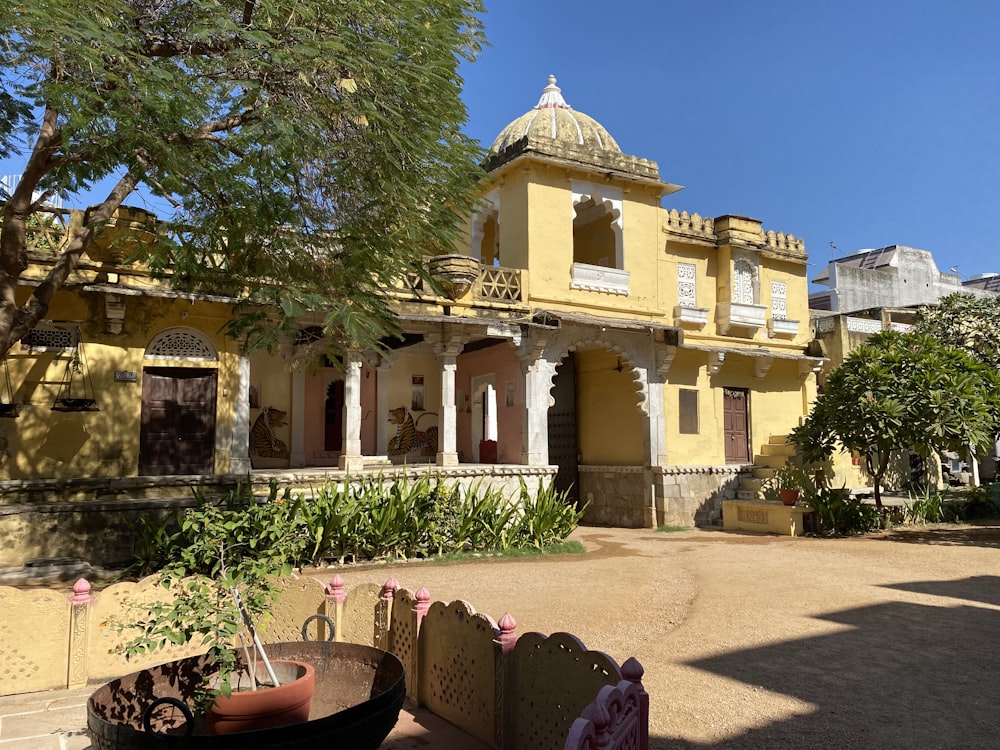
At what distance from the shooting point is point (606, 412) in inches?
726

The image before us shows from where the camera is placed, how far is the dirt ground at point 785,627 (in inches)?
184

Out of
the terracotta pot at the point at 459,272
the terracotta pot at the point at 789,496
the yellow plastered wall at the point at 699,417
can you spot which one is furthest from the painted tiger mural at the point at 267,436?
the terracotta pot at the point at 789,496

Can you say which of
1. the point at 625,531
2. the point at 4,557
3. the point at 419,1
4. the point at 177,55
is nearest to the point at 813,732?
the point at 419,1

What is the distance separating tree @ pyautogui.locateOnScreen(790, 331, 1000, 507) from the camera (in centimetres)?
1359

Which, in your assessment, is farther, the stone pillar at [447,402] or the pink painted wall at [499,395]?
the pink painted wall at [499,395]

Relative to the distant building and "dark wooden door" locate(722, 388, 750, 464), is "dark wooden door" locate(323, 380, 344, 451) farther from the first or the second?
the distant building

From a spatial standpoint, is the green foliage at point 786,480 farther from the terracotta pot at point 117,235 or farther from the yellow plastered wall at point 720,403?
the terracotta pot at point 117,235

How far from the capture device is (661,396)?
17141 millimetres

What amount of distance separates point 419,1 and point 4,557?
9.37 metres

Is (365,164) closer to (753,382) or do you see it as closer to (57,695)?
(57,695)

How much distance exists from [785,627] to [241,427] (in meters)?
9.34

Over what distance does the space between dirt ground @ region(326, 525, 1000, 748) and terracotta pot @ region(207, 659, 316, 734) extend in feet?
7.34

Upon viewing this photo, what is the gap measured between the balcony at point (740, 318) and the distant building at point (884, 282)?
14.4m

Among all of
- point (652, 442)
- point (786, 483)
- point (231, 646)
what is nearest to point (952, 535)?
point (786, 483)
